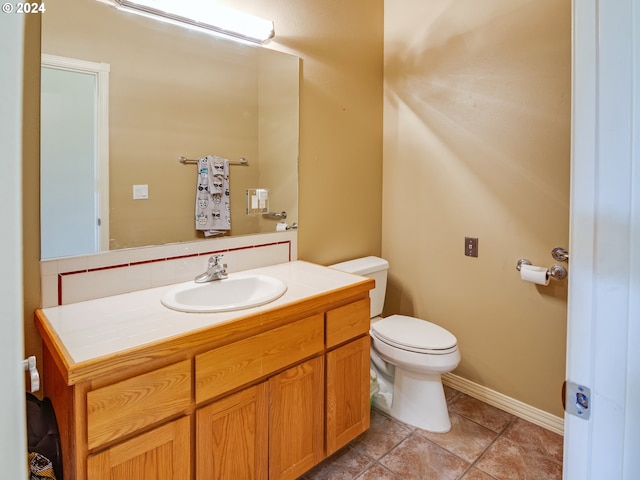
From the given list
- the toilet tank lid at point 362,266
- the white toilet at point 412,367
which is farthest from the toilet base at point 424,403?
the toilet tank lid at point 362,266

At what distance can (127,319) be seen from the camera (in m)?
1.24

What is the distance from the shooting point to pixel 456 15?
2148 mm

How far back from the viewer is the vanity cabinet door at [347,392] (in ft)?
5.24

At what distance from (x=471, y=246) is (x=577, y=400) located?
1.73m

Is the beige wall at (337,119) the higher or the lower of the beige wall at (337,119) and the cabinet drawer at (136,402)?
the higher

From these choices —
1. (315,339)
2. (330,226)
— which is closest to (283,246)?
(330,226)

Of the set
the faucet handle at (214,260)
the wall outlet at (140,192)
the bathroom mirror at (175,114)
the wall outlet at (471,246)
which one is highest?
the bathroom mirror at (175,114)

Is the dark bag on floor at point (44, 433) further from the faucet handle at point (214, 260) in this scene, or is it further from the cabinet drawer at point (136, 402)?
the faucet handle at point (214, 260)

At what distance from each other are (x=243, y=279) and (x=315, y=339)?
455 millimetres

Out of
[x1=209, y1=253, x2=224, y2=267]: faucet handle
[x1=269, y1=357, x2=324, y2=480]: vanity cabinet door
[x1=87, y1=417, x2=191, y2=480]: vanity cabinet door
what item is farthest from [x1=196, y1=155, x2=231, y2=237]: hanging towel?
[x1=87, y1=417, x2=191, y2=480]: vanity cabinet door

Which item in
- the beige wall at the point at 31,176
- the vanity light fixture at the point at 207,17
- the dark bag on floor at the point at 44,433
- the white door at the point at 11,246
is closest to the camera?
the white door at the point at 11,246

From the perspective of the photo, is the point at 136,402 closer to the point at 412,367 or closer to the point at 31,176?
A: the point at 31,176

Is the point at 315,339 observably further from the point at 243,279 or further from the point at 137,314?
the point at 137,314

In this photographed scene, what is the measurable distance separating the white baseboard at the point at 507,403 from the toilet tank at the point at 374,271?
2.15 feet
